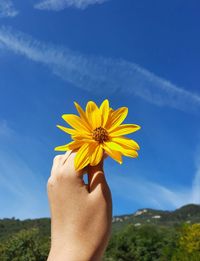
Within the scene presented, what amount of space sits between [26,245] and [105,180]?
2129 cm

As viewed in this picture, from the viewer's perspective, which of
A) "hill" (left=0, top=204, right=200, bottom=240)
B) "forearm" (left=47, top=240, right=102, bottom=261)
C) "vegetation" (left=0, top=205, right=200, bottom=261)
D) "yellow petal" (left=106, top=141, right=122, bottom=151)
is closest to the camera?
"forearm" (left=47, top=240, right=102, bottom=261)

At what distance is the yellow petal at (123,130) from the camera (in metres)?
1.60

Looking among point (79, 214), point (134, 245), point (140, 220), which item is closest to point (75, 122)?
point (79, 214)

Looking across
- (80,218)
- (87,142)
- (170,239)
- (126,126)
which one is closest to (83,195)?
(80,218)

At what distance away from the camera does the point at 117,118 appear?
5.32ft

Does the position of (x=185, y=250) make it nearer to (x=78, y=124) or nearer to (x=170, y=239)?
(x=170, y=239)

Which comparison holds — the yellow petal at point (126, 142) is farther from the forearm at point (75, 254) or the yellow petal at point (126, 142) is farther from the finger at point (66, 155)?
the forearm at point (75, 254)

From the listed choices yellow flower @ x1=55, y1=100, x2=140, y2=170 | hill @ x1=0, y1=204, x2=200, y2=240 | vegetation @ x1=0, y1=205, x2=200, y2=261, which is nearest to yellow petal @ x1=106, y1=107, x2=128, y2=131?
yellow flower @ x1=55, y1=100, x2=140, y2=170

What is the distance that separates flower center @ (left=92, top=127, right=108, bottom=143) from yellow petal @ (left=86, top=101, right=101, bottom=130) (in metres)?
0.01

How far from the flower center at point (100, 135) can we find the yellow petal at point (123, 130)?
0.02m

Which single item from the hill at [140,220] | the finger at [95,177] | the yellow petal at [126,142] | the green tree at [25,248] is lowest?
the finger at [95,177]

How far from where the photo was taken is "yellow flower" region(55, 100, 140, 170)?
1546 millimetres

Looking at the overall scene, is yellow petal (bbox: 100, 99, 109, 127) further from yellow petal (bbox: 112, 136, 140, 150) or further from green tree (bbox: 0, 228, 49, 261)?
green tree (bbox: 0, 228, 49, 261)

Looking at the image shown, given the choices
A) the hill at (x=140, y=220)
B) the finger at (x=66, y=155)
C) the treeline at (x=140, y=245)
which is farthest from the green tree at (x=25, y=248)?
the hill at (x=140, y=220)
